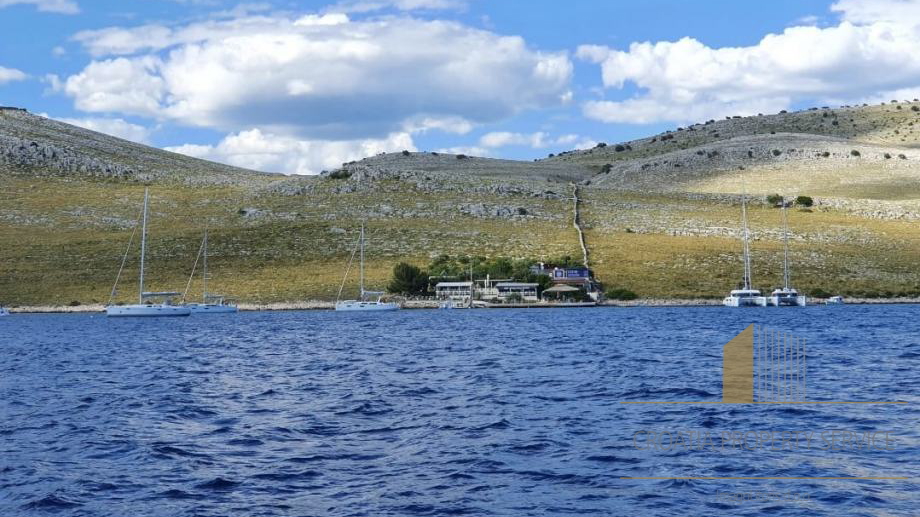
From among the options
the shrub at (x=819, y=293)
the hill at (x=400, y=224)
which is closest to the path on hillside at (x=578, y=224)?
the hill at (x=400, y=224)

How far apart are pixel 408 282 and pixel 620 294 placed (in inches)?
920

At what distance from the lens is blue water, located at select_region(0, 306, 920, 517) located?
58.4 ft

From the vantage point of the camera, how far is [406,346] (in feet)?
170

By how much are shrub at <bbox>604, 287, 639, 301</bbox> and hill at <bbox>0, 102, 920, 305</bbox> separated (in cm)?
199

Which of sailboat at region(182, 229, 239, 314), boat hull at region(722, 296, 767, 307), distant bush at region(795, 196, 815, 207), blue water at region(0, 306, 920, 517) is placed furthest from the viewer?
distant bush at region(795, 196, 815, 207)

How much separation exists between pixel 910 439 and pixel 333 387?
63.7 feet

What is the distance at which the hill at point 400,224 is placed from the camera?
10825 cm

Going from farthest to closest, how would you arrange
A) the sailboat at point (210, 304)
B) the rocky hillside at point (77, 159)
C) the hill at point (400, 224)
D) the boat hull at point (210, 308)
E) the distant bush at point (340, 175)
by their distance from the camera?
the rocky hillside at point (77, 159) < the distant bush at point (340, 175) < the hill at point (400, 224) < the sailboat at point (210, 304) < the boat hull at point (210, 308)

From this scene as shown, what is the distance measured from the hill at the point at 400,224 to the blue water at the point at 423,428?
5831 centimetres

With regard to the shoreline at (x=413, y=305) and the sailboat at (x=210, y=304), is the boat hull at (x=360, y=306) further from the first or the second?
the sailboat at (x=210, y=304)

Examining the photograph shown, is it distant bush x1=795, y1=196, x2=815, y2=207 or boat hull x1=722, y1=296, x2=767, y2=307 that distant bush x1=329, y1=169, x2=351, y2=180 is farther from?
boat hull x1=722, y1=296, x2=767, y2=307

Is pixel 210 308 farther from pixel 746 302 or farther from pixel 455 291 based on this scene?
pixel 746 302
